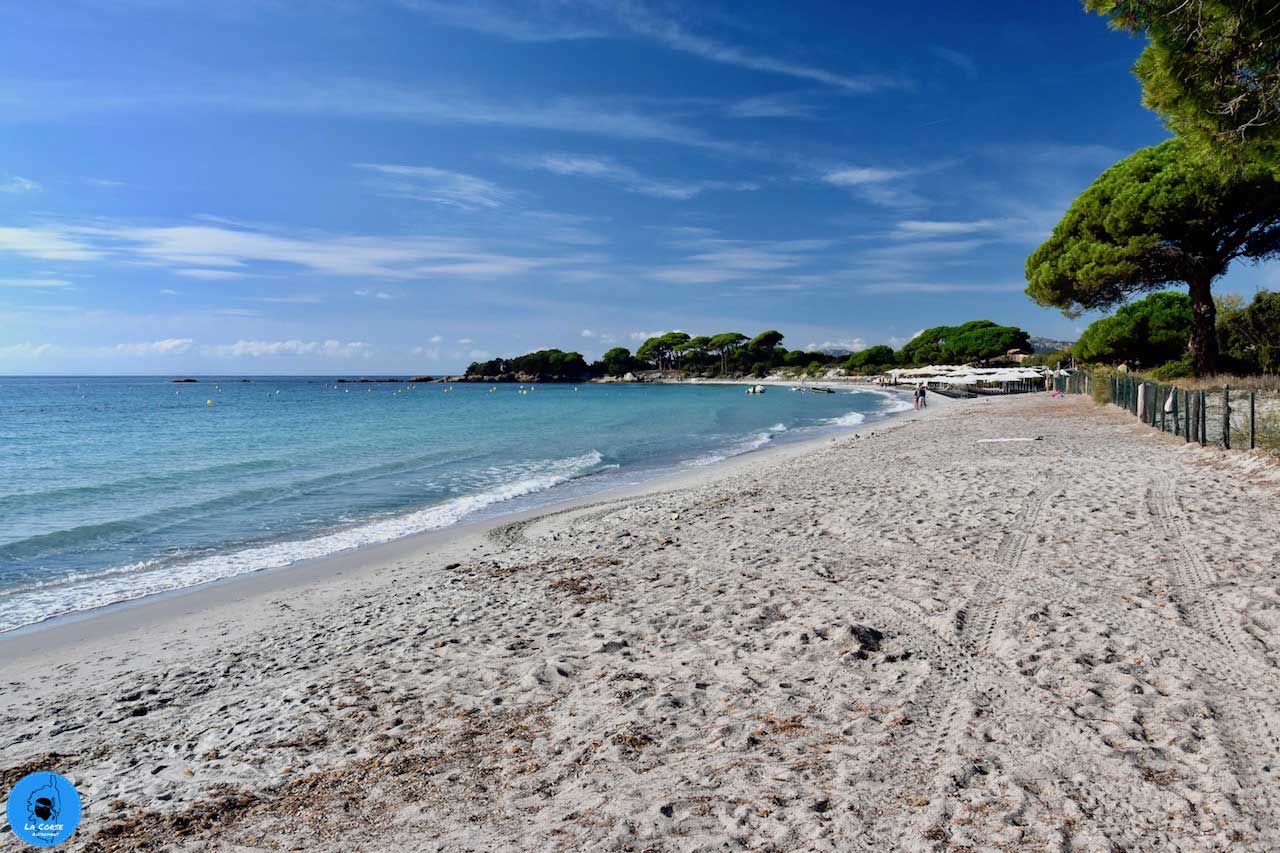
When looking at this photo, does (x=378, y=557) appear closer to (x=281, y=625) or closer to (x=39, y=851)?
(x=281, y=625)

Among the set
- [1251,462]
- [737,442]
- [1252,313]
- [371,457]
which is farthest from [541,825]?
[1252,313]

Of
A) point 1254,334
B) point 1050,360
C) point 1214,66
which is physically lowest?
point 1050,360

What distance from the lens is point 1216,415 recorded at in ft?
47.3

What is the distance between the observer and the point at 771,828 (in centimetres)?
306

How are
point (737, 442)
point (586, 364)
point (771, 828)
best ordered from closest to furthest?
point (771, 828)
point (737, 442)
point (586, 364)

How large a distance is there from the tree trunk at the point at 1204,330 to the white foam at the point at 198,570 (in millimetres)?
25626

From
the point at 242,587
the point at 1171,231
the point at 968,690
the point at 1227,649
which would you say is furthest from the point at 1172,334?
the point at 242,587

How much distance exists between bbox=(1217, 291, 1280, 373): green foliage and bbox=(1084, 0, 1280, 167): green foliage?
2293 cm

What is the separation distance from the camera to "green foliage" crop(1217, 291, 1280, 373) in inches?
1094

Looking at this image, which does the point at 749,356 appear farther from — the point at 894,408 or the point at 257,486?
the point at 257,486

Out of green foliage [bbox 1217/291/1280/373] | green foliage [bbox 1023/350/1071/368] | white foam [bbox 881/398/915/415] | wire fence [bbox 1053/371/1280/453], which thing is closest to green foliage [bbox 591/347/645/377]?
green foliage [bbox 1023/350/1071/368]

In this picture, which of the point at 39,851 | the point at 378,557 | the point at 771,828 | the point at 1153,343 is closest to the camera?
the point at 771,828

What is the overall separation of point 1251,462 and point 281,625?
1356 cm

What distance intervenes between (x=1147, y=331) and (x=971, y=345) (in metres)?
52.6
